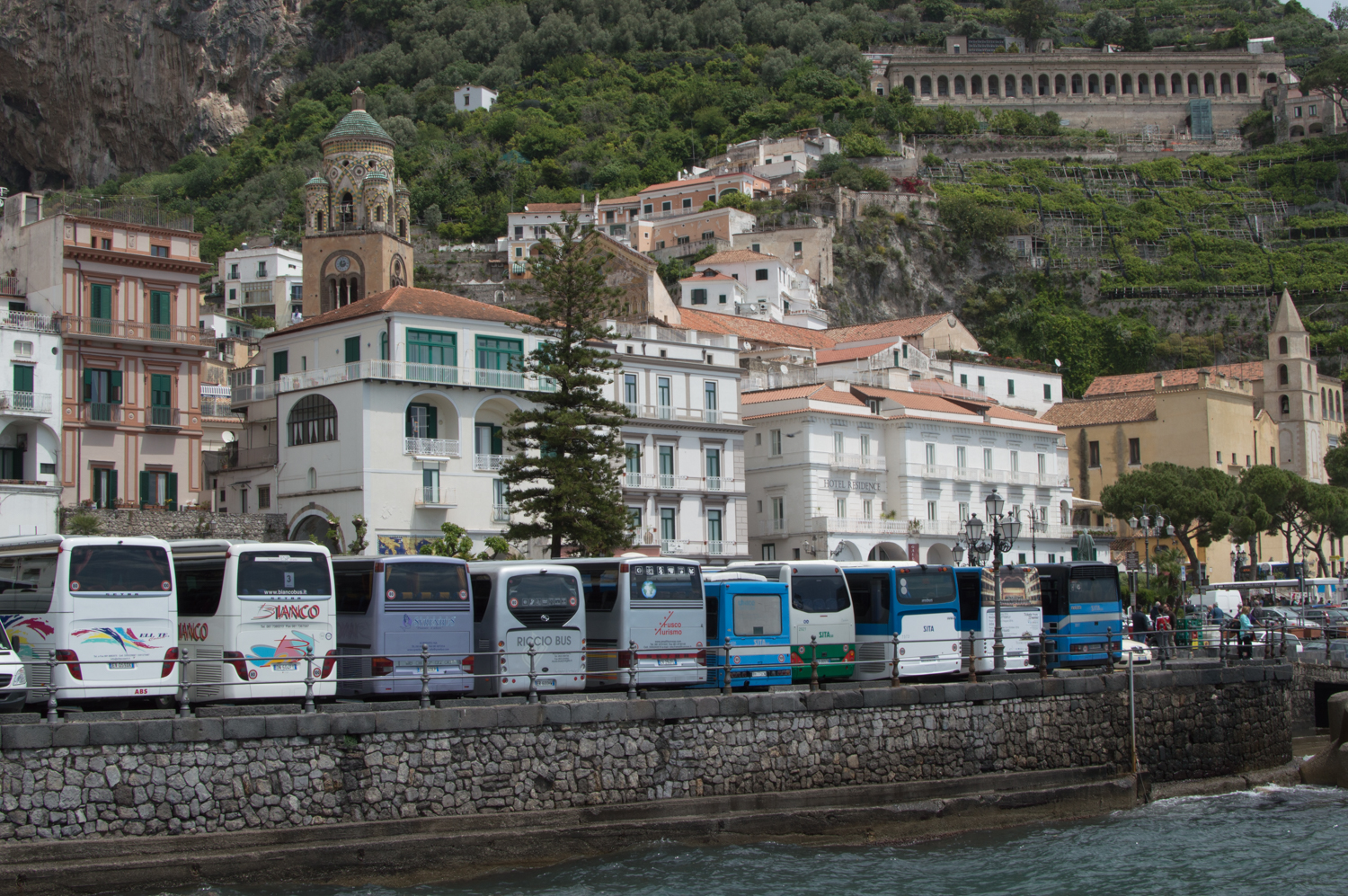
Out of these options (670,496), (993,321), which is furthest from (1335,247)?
(670,496)

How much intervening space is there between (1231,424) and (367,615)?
238ft

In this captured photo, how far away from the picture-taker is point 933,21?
634ft

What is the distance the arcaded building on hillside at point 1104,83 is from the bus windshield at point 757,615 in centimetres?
14735

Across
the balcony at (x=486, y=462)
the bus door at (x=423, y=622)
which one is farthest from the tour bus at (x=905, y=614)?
the balcony at (x=486, y=462)

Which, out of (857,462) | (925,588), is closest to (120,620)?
(925,588)

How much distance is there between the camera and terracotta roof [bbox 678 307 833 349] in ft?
246

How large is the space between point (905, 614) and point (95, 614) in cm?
1662

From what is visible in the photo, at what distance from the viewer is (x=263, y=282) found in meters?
119

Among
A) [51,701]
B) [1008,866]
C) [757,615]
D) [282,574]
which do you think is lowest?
[1008,866]

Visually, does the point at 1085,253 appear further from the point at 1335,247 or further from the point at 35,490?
the point at 35,490

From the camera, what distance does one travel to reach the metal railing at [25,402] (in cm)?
4409

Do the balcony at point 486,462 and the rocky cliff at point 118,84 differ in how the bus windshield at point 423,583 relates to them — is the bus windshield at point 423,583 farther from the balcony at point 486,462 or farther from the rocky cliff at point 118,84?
the rocky cliff at point 118,84

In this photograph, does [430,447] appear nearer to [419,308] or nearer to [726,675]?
[419,308]

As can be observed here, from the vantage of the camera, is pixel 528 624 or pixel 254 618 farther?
pixel 528 624
